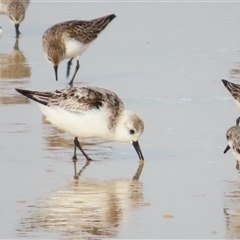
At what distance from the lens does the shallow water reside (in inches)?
361

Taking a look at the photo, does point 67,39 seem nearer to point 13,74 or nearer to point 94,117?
point 13,74

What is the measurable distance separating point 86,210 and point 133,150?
8.95 feet

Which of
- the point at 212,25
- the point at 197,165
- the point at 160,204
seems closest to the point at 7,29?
the point at 212,25

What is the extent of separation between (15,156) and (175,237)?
11.1ft

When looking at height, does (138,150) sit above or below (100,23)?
below

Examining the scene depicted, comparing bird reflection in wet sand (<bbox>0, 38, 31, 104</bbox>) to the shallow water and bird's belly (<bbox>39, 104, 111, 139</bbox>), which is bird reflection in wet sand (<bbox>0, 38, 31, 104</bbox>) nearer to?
the shallow water

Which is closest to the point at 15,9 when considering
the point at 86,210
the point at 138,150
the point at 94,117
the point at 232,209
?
the point at 94,117

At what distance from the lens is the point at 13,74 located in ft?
55.5

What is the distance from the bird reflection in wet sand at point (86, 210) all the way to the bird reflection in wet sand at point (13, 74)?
14.7 ft

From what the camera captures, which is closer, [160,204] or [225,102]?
[160,204]

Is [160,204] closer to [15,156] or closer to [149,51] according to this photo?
[15,156]

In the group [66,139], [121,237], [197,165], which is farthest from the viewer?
[66,139]

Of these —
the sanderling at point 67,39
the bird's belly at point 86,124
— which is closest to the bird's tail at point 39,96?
the bird's belly at point 86,124

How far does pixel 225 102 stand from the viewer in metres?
14.7
